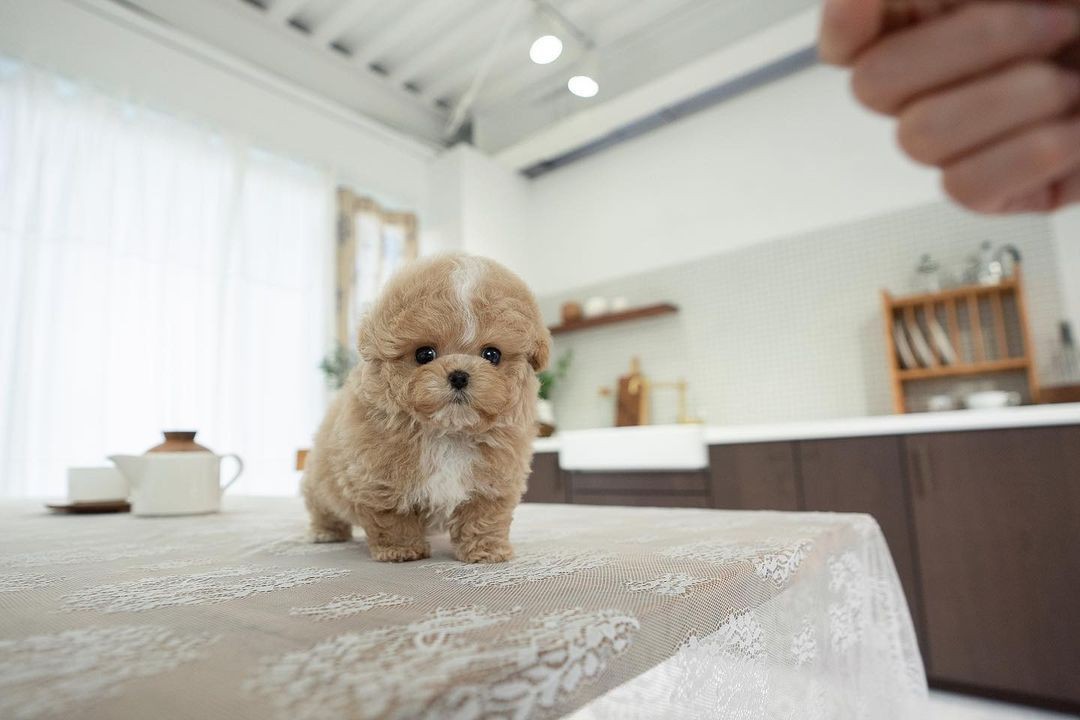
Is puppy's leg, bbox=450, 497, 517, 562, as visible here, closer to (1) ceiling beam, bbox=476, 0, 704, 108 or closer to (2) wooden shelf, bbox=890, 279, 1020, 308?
(2) wooden shelf, bbox=890, 279, 1020, 308

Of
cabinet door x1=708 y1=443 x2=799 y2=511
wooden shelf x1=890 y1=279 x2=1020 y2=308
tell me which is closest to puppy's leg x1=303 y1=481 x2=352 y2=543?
cabinet door x1=708 y1=443 x2=799 y2=511

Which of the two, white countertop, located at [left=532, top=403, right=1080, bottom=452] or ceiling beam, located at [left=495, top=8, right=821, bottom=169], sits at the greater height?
ceiling beam, located at [left=495, top=8, right=821, bottom=169]

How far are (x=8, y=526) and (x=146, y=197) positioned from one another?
7.93ft

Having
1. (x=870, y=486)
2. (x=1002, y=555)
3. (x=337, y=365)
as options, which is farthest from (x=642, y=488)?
(x=337, y=365)

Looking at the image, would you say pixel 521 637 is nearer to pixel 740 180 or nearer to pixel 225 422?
pixel 225 422

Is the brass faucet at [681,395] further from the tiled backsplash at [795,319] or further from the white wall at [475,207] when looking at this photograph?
the white wall at [475,207]

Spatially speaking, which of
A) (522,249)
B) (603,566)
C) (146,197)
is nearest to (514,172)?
(522,249)

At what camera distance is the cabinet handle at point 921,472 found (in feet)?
6.54

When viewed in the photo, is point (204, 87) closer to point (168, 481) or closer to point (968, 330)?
point (168, 481)

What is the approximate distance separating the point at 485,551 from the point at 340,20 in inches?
143

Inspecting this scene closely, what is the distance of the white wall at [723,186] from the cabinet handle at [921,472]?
150cm

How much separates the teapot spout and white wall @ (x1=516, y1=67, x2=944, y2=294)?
3162mm

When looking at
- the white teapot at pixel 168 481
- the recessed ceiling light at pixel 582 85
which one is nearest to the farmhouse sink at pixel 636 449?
the recessed ceiling light at pixel 582 85

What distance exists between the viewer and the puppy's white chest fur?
0.65 meters
